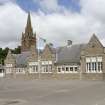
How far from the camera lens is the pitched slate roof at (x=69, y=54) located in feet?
193

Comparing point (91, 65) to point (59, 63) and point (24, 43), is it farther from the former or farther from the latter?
point (24, 43)

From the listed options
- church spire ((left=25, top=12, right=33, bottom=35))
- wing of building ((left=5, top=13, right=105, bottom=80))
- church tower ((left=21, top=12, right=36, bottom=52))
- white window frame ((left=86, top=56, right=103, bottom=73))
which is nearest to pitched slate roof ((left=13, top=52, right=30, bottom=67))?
wing of building ((left=5, top=13, right=105, bottom=80))

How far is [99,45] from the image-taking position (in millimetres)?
54562

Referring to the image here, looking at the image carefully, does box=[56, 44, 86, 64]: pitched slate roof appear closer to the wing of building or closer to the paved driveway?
the wing of building

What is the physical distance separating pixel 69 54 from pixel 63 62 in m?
2.20

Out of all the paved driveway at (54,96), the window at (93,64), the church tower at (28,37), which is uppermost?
the church tower at (28,37)

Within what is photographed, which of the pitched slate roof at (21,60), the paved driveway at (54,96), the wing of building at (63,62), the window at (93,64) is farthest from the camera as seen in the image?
the pitched slate roof at (21,60)

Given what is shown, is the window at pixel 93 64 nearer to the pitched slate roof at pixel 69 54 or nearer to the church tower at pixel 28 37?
the pitched slate roof at pixel 69 54

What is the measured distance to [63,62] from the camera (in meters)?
60.1

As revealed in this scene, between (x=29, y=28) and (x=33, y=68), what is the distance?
4989 cm

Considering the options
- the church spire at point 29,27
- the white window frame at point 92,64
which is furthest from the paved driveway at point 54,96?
the church spire at point 29,27

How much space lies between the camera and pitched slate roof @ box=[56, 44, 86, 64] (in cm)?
5884

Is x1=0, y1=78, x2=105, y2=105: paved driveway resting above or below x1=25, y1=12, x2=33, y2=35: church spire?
below

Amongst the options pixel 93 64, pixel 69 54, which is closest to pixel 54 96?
pixel 93 64
